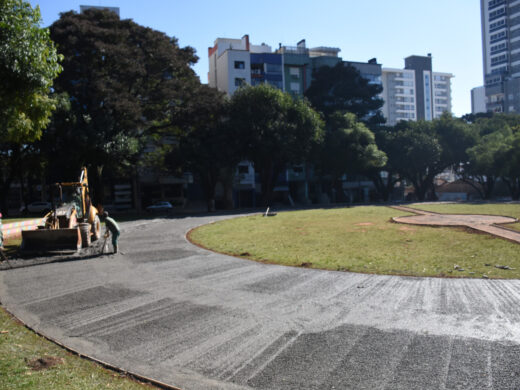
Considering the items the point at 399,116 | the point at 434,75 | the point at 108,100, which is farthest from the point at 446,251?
the point at 434,75

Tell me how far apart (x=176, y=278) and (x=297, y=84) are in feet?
207

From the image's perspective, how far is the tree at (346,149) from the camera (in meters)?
52.7

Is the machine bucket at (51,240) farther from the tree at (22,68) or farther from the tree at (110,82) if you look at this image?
the tree at (110,82)

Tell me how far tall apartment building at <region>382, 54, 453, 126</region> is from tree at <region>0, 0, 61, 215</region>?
125 meters

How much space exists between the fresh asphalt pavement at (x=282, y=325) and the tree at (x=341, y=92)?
175 feet

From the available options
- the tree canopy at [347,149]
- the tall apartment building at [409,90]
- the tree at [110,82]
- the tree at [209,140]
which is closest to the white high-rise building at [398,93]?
the tall apartment building at [409,90]

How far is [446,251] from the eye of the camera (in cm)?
1512

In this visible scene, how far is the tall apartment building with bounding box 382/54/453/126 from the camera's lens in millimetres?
130375

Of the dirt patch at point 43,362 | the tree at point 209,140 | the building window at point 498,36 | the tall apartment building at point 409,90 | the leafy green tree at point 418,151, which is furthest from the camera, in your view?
the tall apartment building at point 409,90

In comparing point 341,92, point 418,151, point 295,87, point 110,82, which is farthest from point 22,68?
point 295,87

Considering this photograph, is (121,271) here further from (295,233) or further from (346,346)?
(295,233)

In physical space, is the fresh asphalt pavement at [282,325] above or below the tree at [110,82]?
below

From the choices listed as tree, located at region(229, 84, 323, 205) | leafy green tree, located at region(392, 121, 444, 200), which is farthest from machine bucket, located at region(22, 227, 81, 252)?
leafy green tree, located at region(392, 121, 444, 200)

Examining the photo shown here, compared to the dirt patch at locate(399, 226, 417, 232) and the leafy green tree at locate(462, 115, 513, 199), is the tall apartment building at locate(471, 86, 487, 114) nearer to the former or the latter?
the leafy green tree at locate(462, 115, 513, 199)
